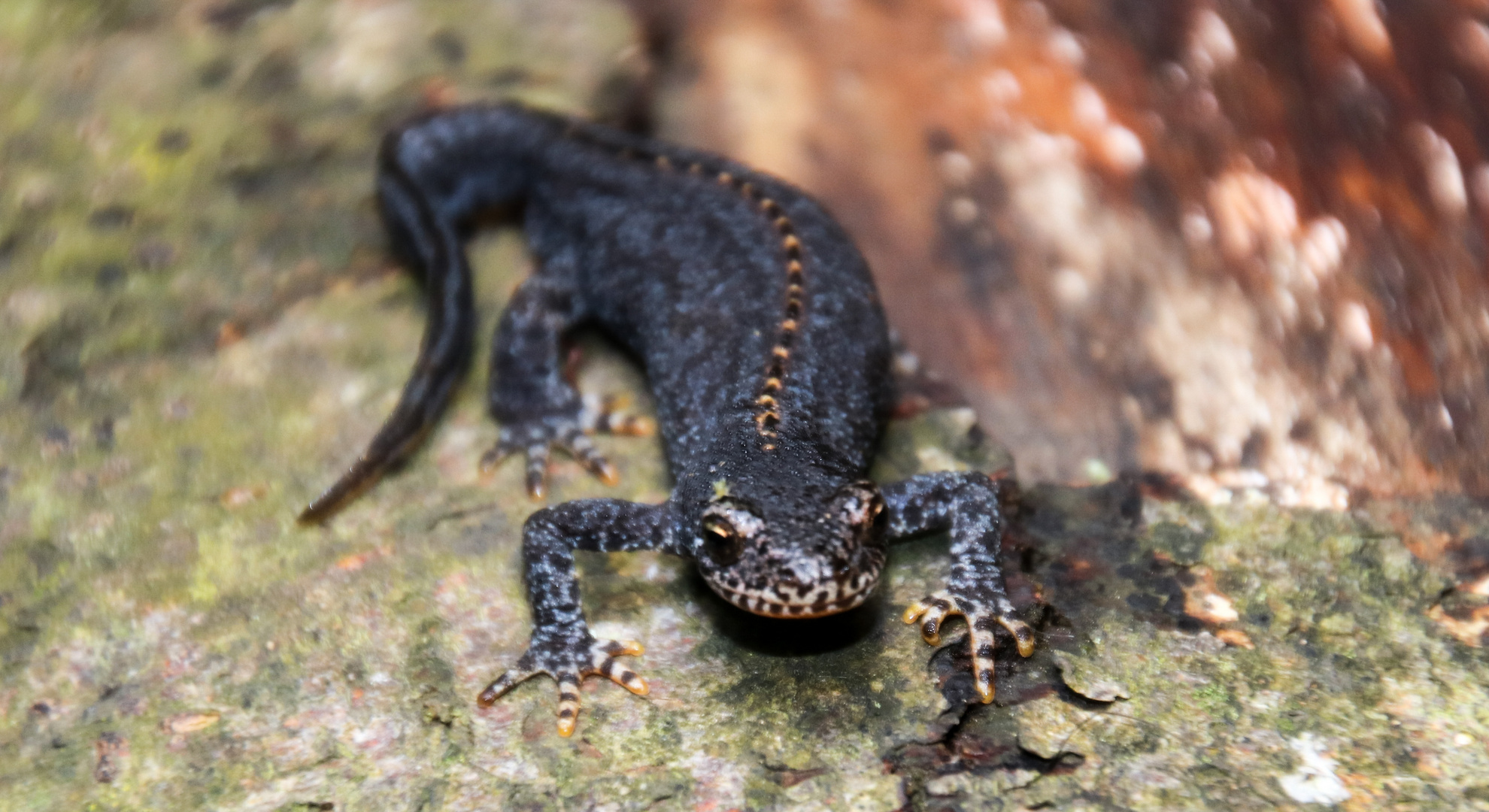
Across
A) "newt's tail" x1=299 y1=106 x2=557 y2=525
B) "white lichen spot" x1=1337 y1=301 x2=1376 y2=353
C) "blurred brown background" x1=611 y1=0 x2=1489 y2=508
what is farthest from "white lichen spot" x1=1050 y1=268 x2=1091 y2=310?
"newt's tail" x1=299 y1=106 x2=557 y2=525

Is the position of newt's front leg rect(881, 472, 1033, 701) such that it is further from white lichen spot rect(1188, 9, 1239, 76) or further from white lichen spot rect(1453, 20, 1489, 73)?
white lichen spot rect(1453, 20, 1489, 73)

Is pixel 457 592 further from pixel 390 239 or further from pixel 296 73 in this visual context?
pixel 296 73

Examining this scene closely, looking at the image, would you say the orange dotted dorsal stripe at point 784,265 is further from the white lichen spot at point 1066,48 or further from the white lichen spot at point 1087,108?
the white lichen spot at point 1066,48

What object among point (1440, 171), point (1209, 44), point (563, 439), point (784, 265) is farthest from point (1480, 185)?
point (563, 439)

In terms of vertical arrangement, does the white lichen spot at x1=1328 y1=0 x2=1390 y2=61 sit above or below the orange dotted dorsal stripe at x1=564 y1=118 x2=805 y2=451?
above

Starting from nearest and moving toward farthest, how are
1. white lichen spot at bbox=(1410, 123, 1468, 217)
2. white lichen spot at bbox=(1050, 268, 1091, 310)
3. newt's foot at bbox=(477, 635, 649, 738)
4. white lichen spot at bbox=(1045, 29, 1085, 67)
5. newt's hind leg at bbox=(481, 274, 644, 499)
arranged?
newt's foot at bbox=(477, 635, 649, 738) < white lichen spot at bbox=(1410, 123, 1468, 217) < newt's hind leg at bbox=(481, 274, 644, 499) < white lichen spot at bbox=(1050, 268, 1091, 310) < white lichen spot at bbox=(1045, 29, 1085, 67)

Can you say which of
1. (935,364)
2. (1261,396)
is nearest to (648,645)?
(935,364)
